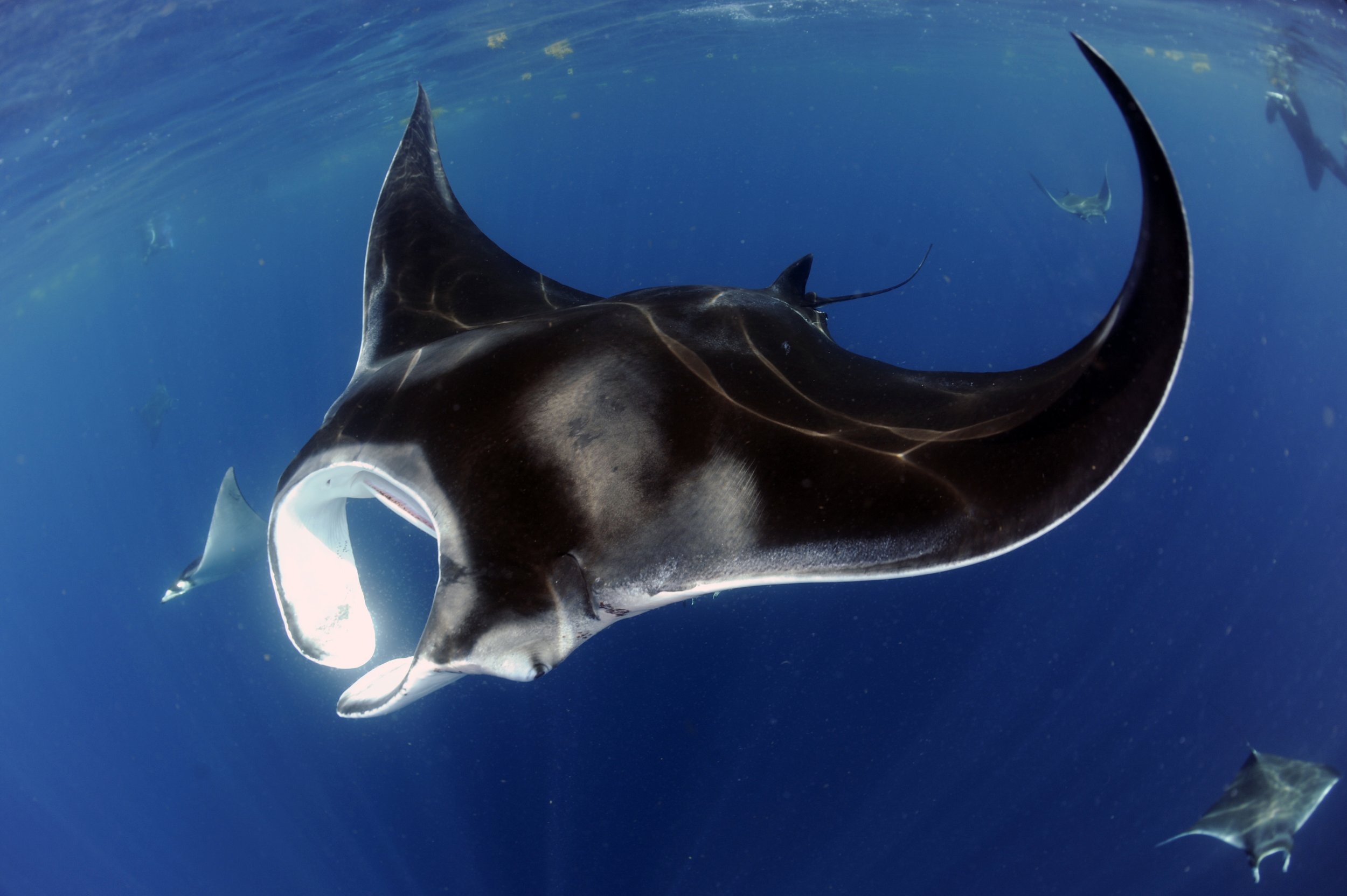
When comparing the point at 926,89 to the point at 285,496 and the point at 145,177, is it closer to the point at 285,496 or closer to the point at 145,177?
the point at 145,177

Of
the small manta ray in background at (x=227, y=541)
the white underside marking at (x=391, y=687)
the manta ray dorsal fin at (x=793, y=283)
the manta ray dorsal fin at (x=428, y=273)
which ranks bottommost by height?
the small manta ray in background at (x=227, y=541)

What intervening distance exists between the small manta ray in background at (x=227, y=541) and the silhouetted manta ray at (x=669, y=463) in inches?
215

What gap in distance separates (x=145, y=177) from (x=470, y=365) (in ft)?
84.7

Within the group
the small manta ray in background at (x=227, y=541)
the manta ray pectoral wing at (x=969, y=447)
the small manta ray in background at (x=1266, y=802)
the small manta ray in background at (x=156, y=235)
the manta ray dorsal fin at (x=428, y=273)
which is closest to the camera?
the manta ray pectoral wing at (x=969, y=447)

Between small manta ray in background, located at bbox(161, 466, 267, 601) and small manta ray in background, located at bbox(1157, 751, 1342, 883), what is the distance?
1071 centimetres

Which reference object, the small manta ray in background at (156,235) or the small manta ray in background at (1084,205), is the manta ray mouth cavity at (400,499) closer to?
the small manta ray in background at (1084,205)

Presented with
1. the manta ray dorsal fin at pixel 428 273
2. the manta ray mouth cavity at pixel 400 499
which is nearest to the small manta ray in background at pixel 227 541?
the manta ray dorsal fin at pixel 428 273

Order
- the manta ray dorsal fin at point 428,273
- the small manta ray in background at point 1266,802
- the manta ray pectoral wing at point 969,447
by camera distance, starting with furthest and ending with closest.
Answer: the small manta ray in background at point 1266,802, the manta ray dorsal fin at point 428,273, the manta ray pectoral wing at point 969,447

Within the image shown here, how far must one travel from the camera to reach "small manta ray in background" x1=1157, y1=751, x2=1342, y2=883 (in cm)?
629

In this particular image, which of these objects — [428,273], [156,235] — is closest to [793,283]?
[428,273]

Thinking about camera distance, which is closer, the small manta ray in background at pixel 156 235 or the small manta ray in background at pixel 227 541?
the small manta ray in background at pixel 227 541

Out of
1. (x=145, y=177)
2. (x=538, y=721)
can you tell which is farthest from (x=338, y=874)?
(x=145, y=177)

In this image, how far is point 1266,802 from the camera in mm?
6387

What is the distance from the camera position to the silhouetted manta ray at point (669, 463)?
1.54 meters
